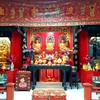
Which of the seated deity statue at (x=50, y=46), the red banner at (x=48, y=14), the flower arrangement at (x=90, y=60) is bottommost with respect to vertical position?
the flower arrangement at (x=90, y=60)

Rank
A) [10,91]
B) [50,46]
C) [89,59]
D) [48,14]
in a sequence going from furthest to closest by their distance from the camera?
[50,46] → [89,59] → [48,14] → [10,91]

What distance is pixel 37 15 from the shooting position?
754 cm

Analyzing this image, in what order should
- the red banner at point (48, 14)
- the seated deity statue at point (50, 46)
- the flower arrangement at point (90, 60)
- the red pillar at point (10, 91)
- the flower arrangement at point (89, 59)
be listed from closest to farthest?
the red pillar at point (10, 91)
the red banner at point (48, 14)
the flower arrangement at point (90, 60)
the flower arrangement at point (89, 59)
the seated deity statue at point (50, 46)

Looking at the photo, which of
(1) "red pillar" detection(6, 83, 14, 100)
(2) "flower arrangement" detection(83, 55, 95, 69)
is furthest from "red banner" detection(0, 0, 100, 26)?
(1) "red pillar" detection(6, 83, 14, 100)

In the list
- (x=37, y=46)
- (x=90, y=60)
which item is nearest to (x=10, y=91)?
(x=37, y=46)

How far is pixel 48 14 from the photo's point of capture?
7.53m

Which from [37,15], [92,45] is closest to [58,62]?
[92,45]

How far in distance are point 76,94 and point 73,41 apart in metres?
3.09

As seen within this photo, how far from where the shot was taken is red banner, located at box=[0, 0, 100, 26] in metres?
7.18

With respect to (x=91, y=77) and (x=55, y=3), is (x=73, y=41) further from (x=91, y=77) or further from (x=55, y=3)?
(x=55, y=3)

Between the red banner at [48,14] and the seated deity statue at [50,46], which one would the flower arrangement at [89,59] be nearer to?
the seated deity statue at [50,46]

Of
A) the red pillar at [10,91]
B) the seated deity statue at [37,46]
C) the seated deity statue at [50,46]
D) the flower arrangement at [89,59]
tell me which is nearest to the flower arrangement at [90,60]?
the flower arrangement at [89,59]

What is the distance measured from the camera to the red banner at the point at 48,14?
283 inches

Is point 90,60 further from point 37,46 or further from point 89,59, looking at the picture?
point 37,46
